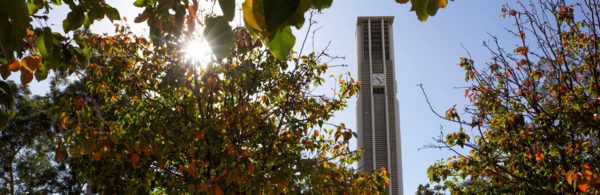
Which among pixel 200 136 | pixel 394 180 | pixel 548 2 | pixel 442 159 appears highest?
pixel 394 180

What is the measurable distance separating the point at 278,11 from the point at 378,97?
3556 centimetres

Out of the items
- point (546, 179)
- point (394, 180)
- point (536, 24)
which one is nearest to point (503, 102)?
point (536, 24)

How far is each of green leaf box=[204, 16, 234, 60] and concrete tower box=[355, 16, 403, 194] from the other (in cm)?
3116

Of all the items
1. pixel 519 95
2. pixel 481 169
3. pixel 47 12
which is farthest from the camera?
pixel 519 95

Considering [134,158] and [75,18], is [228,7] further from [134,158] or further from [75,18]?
[134,158]

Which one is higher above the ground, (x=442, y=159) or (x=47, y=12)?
(x=442, y=159)

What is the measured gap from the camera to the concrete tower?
32.7m

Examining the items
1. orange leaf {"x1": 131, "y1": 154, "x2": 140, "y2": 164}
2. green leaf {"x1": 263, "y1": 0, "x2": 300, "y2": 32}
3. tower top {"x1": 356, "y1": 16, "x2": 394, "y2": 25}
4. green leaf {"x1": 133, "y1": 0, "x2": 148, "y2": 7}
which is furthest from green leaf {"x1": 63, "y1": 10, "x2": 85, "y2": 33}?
tower top {"x1": 356, "y1": 16, "x2": 394, "y2": 25}

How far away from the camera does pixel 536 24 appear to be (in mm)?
4090

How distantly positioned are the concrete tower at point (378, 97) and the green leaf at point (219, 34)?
31155 mm

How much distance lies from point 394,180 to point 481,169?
92.5ft

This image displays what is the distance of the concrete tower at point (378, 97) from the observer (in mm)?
32656

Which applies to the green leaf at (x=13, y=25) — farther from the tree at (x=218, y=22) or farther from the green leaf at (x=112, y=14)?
the green leaf at (x=112, y=14)

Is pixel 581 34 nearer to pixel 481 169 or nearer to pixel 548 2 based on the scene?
pixel 548 2
